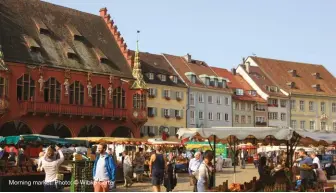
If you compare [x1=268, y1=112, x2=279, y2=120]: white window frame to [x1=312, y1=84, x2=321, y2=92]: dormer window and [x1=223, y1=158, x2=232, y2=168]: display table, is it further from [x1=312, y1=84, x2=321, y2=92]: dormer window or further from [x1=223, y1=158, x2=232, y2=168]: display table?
[x1=223, y1=158, x2=232, y2=168]: display table

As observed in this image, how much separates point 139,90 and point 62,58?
28.7 ft

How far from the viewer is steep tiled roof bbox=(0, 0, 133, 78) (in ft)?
151

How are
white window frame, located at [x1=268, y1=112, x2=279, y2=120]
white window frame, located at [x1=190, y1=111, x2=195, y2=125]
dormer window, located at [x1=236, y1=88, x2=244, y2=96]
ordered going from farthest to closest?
white window frame, located at [x1=268, y1=112, x2=279, y2=120] → dormer window, located at [x1=236, y1=88, x2=244, y2=96] → white window frame, located at [x1=190, y1=111, x2=195, y2=125]

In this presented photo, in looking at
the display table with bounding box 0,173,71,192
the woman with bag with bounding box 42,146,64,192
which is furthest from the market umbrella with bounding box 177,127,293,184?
the woman with bag with bounding box 42,146,64,192

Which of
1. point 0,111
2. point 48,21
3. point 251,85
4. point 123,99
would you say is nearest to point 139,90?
point 123,99

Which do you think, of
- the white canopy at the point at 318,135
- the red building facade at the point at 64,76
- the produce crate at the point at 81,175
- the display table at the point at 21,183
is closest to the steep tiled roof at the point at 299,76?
the red building facade at the point at 64,76

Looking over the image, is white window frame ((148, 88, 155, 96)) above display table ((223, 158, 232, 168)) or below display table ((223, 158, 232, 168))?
above

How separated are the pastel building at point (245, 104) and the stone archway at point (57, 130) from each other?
2752cm

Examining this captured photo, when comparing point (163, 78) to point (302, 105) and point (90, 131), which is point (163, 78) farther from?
point (302, 105)

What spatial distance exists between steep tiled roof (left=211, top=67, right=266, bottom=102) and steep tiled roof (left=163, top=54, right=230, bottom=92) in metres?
2.23

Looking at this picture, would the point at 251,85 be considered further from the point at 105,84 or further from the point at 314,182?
the point at 314,182

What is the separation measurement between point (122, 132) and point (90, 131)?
381 centimetres

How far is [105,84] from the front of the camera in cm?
5150

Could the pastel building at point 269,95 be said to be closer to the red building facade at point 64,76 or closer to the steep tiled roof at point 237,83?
the steep tiled roof at point 237,83
